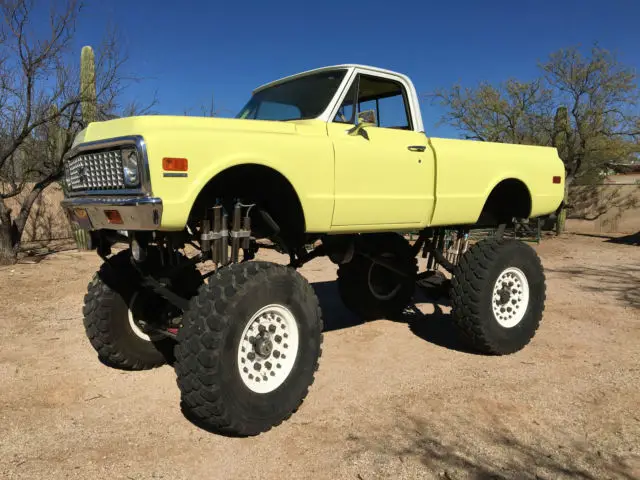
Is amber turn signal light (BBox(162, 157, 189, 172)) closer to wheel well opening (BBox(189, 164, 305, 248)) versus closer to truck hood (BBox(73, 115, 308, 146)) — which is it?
truck hood (BBox(73, 115, 308, 146))

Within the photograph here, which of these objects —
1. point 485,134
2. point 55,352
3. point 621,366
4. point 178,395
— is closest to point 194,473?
point 178,395

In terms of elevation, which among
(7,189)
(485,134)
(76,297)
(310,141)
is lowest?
(76,297)

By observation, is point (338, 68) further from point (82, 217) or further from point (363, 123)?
point (82, 217)

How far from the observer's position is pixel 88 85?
10328 millimetres

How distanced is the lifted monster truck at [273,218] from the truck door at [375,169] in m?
0.01

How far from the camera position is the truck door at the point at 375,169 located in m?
3.91

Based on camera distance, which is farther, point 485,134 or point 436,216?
point 485,134

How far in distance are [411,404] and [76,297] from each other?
17.1 feet

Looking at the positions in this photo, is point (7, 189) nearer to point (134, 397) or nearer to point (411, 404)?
point (134, 397)

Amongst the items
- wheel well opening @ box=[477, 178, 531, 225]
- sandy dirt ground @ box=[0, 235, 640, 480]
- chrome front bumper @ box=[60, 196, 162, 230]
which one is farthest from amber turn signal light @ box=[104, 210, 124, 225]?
wheel well opening @ box=[477, 178, 531, 225]

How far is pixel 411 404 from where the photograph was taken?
379 centimetres

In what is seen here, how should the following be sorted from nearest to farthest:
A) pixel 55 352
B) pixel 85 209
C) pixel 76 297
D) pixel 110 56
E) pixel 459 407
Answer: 1. pixel 85 209
2. pixel 459 407
3. pixel 55 352
4. pixel 76 297
5. pixel 110 56

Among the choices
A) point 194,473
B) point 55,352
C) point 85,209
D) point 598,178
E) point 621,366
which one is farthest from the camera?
point 598,178

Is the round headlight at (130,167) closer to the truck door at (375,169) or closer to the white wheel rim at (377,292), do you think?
the truck door at (375,169)
